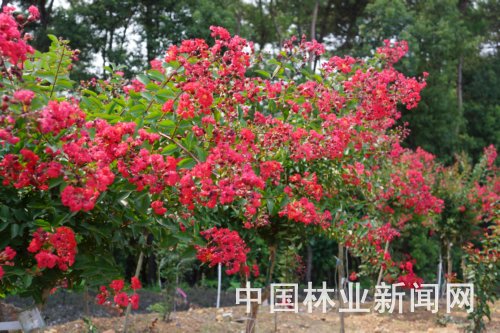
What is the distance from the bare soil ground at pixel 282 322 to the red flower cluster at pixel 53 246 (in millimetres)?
3410

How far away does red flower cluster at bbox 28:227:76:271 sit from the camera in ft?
5.29

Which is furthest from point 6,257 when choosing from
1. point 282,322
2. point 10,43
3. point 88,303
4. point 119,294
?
point 282,322

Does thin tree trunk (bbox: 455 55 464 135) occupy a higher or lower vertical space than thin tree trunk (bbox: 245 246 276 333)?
higher

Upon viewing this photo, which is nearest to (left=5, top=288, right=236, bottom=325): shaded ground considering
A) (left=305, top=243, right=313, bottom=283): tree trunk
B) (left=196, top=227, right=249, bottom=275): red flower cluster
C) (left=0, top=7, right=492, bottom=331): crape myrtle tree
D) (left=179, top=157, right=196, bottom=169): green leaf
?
(left=305, top=243, right=313, bottom=283): tree trunk

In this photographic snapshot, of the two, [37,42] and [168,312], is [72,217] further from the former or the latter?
[37,42]

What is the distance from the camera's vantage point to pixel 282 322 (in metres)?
5.69

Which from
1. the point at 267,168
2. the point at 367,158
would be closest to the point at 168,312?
the point at 367,158

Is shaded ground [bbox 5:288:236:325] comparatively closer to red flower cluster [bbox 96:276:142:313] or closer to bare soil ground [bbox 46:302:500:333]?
bare soil ground [bbox 46:302:500:333]

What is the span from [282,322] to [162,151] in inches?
161

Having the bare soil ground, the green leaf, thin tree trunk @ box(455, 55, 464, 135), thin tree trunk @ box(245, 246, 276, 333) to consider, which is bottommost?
the bare soil ground

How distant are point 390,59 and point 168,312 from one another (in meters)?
3.26

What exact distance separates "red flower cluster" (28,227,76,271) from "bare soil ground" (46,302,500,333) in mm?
3410

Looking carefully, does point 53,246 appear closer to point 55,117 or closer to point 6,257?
point 6,257

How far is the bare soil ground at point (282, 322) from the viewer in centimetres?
513
